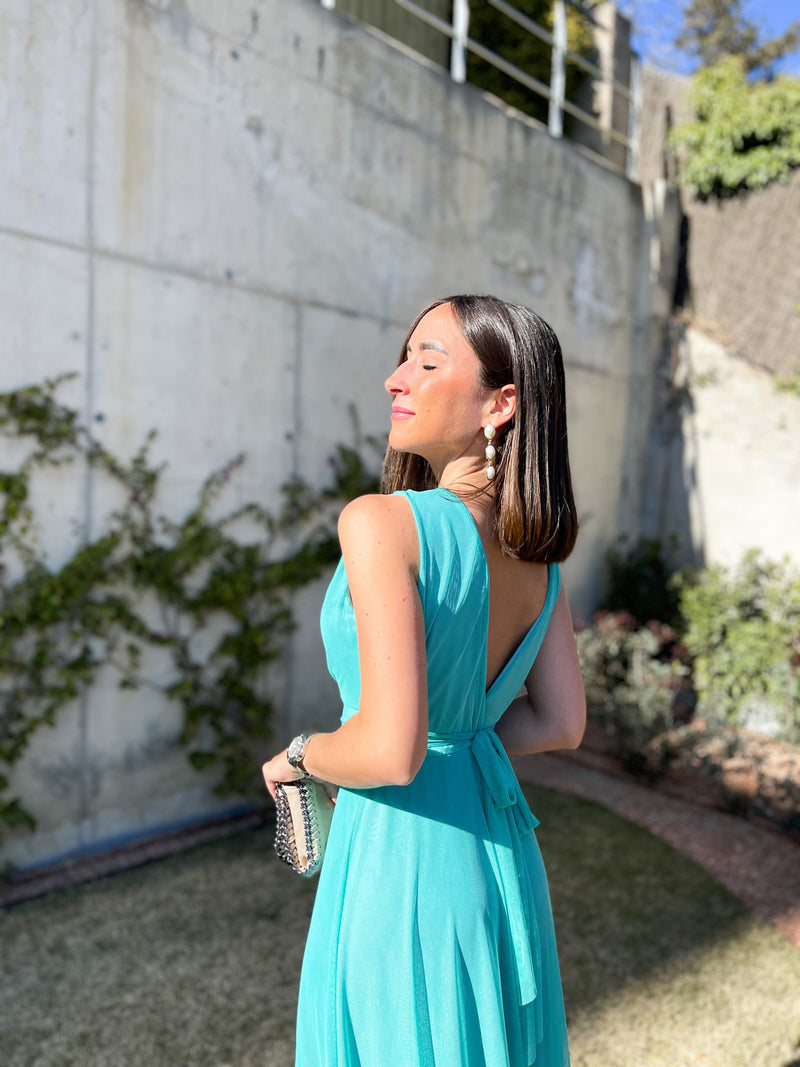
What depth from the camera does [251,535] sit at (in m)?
4.32

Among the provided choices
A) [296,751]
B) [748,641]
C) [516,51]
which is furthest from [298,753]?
[516,51]

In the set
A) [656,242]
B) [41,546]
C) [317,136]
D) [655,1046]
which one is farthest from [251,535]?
[656,242]

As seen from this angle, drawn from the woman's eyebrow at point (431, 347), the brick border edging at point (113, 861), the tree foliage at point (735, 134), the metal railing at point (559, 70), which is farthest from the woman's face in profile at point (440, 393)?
the tree foliage at point (735, 134)

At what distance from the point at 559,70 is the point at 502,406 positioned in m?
5.97

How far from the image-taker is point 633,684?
566 centimetres

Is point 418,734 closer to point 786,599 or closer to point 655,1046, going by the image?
point 655,1046

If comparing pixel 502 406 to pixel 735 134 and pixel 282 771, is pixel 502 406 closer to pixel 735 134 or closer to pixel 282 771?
pixel 282 771

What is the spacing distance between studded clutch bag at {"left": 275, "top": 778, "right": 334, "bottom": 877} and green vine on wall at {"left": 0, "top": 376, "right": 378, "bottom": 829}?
2.28 m

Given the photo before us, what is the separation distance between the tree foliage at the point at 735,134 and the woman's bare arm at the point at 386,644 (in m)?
6.59

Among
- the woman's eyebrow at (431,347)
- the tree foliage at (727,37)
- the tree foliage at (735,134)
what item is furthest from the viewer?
the tree foliage at (727,37)

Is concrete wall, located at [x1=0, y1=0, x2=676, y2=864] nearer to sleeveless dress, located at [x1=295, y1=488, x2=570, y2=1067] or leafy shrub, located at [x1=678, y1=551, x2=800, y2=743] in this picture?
sleeveless dress, located at [x1=295, y1=488, x2=570, y2=1067]

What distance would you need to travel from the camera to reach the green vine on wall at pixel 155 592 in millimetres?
3428

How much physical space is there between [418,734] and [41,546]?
275cm

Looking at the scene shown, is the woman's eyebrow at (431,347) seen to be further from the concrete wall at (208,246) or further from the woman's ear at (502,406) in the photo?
the concrete wall at (208,246)
